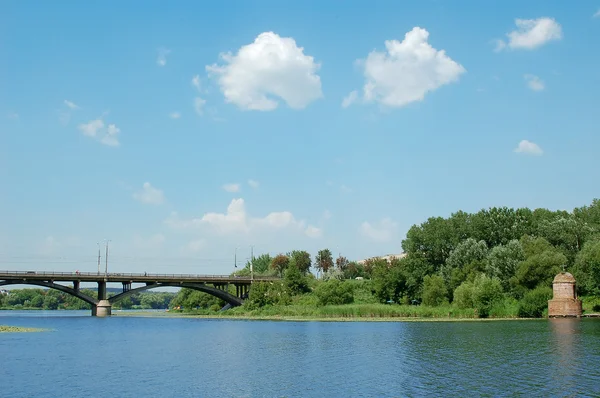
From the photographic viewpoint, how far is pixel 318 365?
3884cm

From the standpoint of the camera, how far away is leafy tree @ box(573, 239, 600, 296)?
81062 mm

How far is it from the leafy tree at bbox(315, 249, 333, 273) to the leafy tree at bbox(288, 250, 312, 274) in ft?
13.1

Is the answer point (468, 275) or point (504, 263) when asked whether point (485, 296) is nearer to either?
point (468, 275)

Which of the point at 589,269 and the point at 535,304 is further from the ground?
the point at 589,269

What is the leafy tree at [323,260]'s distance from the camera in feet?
549

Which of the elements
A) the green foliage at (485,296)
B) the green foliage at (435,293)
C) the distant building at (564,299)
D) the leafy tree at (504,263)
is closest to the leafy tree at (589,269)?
the distant building at (564,299)

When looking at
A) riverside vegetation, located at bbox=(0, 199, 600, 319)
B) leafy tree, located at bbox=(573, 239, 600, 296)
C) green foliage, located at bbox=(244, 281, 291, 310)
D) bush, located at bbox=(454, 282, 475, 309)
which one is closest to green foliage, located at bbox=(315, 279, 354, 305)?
riverside vegetation, located at bbox=(0, 199, 600, 319)

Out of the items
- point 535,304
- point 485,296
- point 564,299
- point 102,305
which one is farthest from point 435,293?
point 102,305

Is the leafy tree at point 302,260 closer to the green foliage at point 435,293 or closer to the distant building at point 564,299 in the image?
the green foliage at point 435,293

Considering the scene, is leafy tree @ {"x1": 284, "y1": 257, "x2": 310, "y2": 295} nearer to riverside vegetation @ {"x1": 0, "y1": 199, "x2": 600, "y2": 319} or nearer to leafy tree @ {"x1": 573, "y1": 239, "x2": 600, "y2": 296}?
riverside vegetation @ {"x1": 0, "y1": 199, "x2": 600, "y2": 319}

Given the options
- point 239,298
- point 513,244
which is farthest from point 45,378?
point 239,298

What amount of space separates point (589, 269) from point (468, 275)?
17.2 m

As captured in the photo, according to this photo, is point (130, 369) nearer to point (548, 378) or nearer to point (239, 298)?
point (548, 378)

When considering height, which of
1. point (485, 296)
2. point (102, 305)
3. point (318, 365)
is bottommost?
point (102, 305)
